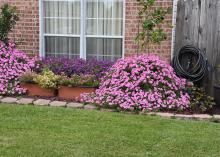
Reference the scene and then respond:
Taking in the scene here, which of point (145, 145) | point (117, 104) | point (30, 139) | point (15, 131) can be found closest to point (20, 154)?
point (30, 139)

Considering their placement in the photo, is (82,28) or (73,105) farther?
(82,28)

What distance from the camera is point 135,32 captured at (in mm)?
8398

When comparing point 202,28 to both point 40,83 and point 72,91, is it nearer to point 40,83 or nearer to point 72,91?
point 72,91

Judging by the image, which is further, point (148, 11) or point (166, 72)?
point (148, 11)

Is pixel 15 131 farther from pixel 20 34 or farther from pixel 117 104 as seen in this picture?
pixel 20 34

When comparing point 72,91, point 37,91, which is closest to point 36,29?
point 37,91

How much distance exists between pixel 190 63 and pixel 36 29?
3302 millimetres

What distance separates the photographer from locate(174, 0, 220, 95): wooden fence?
7406mm

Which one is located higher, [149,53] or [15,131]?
[149,53]

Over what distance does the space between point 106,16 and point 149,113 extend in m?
2.83

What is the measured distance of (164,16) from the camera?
7.99 meters

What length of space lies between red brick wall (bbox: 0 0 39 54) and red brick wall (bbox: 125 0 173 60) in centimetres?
194

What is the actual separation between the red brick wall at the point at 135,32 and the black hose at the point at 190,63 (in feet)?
1.50

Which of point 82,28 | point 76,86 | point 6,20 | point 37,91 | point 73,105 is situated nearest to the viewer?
point 73,105
